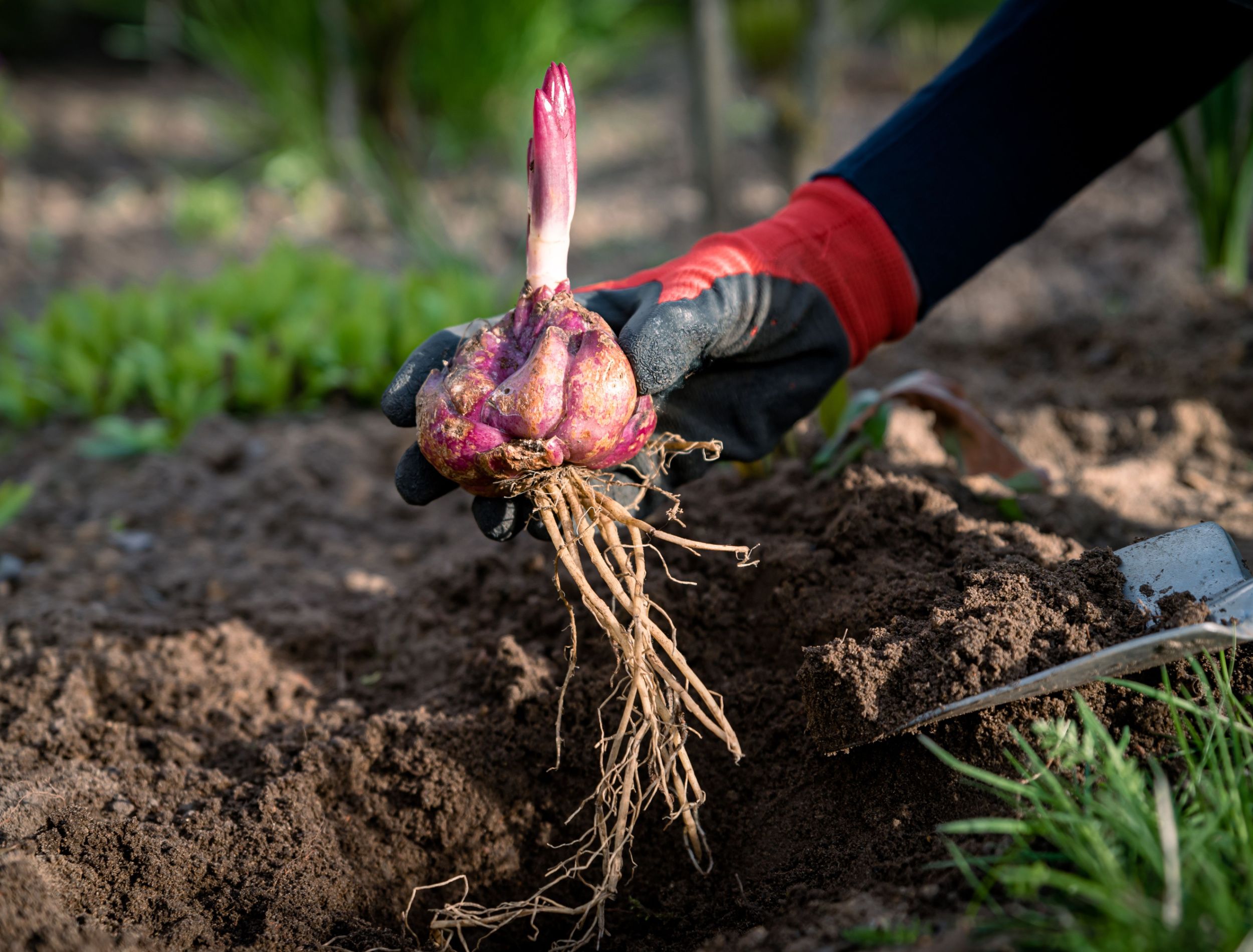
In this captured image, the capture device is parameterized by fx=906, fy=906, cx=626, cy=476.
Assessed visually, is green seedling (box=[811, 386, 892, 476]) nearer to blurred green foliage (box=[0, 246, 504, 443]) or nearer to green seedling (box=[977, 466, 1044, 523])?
green seedling (box=[977, 466, 1044, 523])

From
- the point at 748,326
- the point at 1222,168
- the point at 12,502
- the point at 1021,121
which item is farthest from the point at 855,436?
the point at 12,502

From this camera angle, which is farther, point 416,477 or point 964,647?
point 416,477

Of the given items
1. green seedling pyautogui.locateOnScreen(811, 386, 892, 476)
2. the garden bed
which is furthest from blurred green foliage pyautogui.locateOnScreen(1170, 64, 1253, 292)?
green seedling pyautogui.locateOnScreen(811, 386, 892, 476)

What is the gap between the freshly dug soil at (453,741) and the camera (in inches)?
49.6

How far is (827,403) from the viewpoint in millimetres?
2066

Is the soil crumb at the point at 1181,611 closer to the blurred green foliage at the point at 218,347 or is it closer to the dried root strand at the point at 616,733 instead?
the dried root strand at the point at 616,733

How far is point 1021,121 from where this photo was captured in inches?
70.0

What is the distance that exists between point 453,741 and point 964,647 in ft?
2.68

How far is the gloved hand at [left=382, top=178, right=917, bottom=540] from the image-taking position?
1.44 meters

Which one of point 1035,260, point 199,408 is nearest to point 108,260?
point 199,408

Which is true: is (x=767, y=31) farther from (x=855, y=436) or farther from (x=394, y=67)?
(x=855, y=436)

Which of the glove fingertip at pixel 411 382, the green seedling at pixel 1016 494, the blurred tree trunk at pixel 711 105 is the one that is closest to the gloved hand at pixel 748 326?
the glove fingertip at pixel 411 382

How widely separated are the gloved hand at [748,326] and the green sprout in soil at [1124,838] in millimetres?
691

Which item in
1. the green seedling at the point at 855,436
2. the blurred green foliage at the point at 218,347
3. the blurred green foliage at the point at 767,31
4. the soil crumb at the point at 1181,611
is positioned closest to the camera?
the soil crumb at the point at 1181,611
